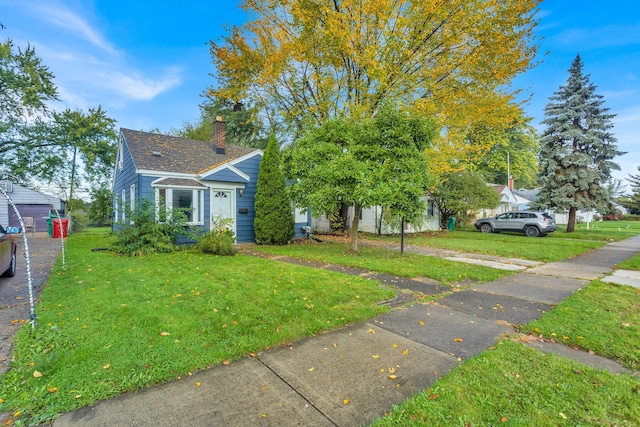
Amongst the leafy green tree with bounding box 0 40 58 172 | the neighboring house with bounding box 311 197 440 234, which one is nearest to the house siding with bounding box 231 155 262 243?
the neighboring house with bounding box 311 197 440 234

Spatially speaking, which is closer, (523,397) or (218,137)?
(523,397)

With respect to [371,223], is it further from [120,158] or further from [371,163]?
[120,158]

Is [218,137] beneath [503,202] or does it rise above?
above

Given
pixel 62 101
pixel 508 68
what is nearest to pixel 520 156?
pixel 508 68

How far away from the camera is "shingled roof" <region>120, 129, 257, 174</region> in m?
10.5

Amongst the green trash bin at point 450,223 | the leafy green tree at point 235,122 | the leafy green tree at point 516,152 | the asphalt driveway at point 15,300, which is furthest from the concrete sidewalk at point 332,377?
the leafy green tree at point 516,152

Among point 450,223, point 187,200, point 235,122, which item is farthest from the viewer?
point 235,122

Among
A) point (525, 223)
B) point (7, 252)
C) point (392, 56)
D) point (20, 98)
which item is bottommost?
point (7, 252)

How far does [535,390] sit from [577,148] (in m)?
Result: 22.6

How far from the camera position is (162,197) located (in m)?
10.3

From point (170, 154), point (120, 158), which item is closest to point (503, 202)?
point (170, 154)

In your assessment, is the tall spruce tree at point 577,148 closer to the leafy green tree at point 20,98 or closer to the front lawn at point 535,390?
the front lawn at point 535,390

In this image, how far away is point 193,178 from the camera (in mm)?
11055

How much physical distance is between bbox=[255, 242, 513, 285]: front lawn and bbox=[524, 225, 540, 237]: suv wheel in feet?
42.8
